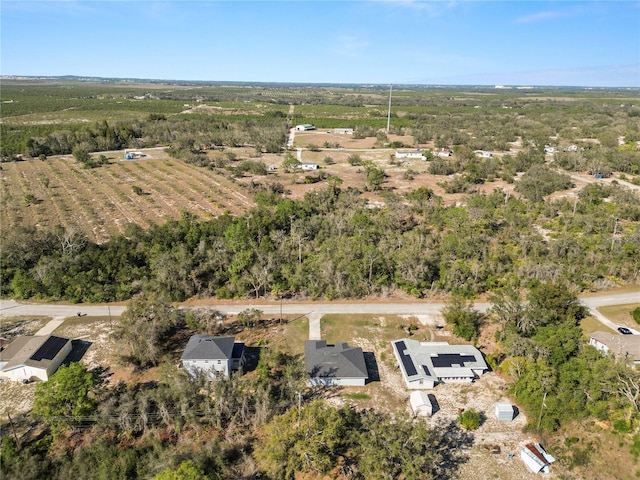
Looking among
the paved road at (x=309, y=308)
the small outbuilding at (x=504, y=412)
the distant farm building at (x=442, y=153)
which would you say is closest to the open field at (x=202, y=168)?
the distant farm building at (x=442, y=153)

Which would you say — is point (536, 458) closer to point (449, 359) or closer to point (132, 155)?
point (449, 359)

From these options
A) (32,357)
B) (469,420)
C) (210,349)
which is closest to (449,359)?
(469,420)

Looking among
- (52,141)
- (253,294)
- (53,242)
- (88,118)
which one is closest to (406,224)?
(253,294)

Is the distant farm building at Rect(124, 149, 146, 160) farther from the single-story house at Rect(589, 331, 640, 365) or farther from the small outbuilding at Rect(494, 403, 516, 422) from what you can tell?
the single-story house at Rect(589, 331, 640, 365)

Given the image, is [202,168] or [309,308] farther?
[202,168]

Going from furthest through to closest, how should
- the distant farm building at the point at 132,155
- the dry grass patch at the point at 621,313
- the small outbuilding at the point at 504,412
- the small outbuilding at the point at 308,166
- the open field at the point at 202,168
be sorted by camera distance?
the distant farm building at the point at 132,155
the small outbuilding at the point at 308,166
the open field at the point at 202,168
the dry grass patch at the point at 621,313
the small outbuilding at the point at 504,412

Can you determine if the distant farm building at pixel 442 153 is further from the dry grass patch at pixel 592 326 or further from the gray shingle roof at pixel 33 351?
the gray shingle roof at pixel 33 351

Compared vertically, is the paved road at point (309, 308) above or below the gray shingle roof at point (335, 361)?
below
